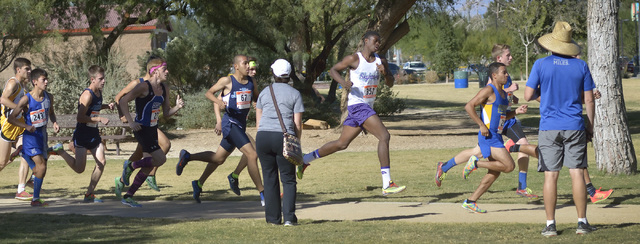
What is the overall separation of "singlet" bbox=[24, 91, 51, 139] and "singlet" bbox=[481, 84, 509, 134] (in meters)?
5.43

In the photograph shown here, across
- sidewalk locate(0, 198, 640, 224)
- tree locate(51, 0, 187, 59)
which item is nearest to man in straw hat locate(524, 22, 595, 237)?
sidewalk locate(0, 198, 640, 224)

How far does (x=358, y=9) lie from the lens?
21047 millimetres

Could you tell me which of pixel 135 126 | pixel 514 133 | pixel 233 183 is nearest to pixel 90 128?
pixel 135 126

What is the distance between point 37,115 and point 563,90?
6.41 meters

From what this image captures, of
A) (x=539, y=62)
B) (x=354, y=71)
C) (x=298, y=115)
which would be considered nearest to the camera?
(x=539, y=62)

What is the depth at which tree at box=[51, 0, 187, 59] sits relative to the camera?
23.4m

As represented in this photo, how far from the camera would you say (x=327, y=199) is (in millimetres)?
10242

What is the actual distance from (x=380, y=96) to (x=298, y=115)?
22.7m

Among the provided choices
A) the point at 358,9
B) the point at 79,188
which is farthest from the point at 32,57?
the point at 79,188

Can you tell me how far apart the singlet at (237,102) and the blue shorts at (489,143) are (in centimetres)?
280

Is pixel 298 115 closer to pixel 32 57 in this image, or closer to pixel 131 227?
pixel 131 227

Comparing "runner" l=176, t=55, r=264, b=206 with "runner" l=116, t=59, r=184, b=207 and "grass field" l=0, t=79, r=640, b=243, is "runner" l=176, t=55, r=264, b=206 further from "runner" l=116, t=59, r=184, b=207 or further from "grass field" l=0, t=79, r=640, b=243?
"grass field" l=0, t=79, r=640, b=243

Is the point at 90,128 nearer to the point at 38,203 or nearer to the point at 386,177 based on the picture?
the point at 38,203

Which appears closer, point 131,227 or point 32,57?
point 131,227
